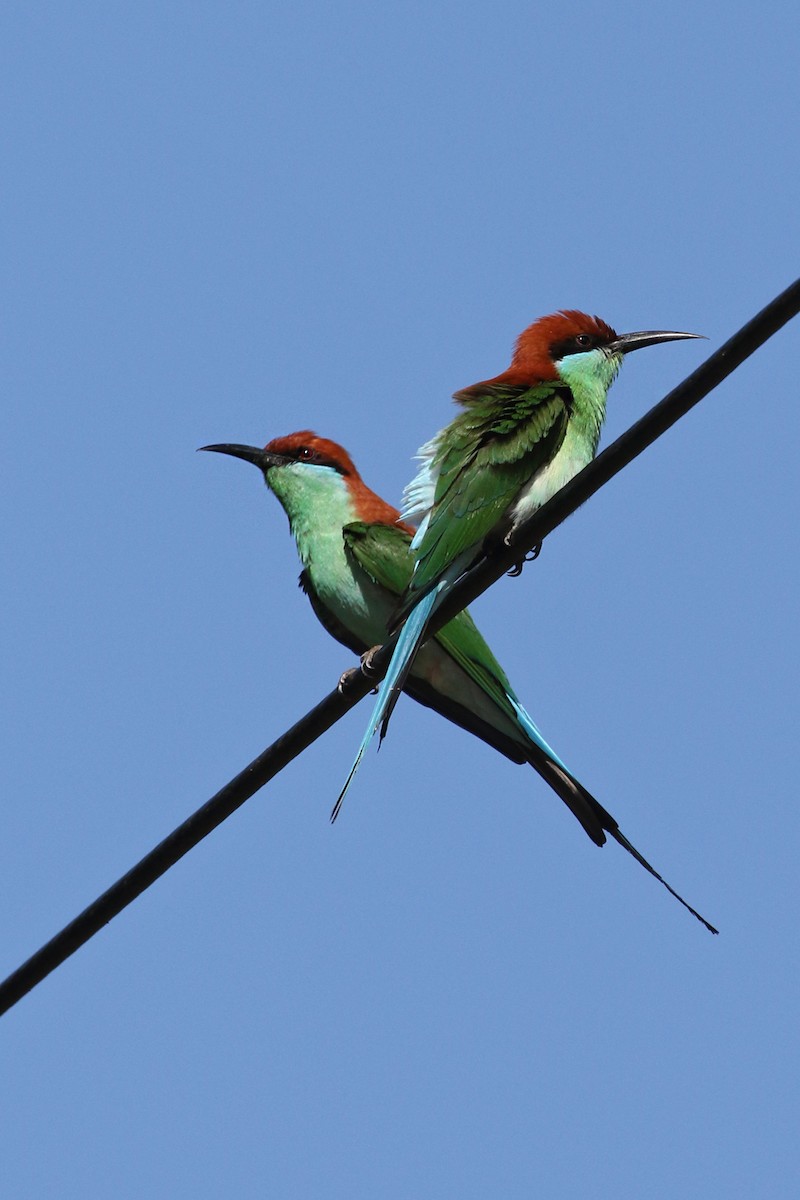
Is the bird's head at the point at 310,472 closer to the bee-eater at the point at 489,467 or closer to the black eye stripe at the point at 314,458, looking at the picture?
the black eye stripe at the point at 314,458

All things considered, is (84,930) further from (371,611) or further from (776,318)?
(371,611)

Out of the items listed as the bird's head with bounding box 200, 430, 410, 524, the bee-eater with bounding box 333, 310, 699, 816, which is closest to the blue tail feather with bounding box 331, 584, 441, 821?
the bee-eater with bounding box 333, 310, 699, 816

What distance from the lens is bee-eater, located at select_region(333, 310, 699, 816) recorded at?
10.8 feet

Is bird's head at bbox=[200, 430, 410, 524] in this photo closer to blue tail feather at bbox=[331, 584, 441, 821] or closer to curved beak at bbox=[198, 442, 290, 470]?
curved beak at bbox=[198, 442, 290, 470]

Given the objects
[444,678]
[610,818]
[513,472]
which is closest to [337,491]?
[444,678]

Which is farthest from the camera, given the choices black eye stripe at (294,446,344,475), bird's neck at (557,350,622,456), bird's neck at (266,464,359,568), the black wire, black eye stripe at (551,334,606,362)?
black eye stripe at (294,446,344,475)

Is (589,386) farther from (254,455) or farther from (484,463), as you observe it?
(254,455)

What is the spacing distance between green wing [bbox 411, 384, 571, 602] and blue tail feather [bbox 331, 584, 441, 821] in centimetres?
5

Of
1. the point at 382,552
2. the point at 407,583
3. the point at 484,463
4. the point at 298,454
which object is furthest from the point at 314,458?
the point at 484,463

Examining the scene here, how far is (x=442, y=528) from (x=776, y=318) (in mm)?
1414

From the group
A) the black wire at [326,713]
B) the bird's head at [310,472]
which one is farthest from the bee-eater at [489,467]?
the bird's head at [310,472]

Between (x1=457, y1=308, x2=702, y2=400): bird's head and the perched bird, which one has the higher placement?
(x1=457, y1=308, x2=702, y2=400): bird's head

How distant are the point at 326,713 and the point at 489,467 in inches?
43.4

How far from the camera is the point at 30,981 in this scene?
2.32 meters
